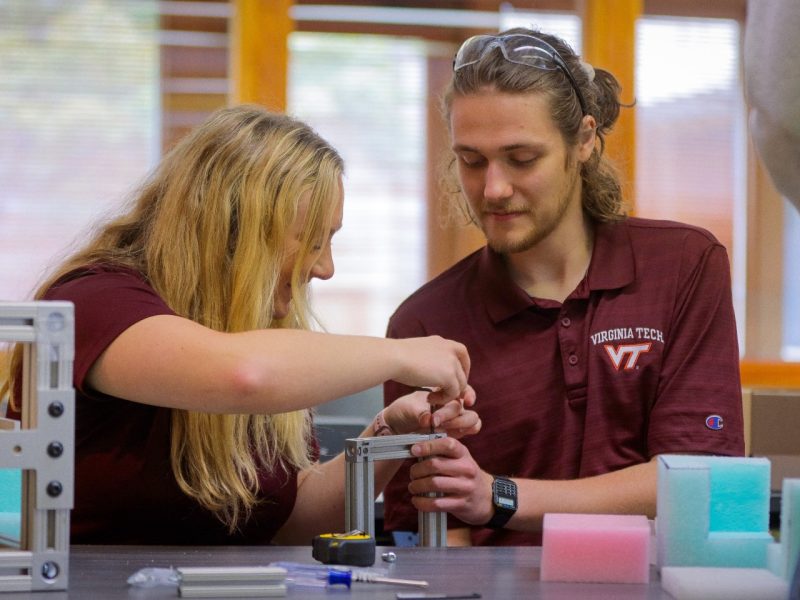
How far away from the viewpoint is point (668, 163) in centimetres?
377

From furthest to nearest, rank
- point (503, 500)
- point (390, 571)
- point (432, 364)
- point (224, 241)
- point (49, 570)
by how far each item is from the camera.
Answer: point (503, 500), point (224, 241), point (432, 364), point (390, 571), point (49, 570)

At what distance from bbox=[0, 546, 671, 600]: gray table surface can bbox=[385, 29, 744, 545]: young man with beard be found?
445 millimetres

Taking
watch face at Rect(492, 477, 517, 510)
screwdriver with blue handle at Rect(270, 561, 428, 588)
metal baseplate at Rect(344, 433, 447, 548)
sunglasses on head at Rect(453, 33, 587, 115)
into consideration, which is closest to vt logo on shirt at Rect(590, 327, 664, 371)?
watch face at Rect(492, 477, 517, 510)

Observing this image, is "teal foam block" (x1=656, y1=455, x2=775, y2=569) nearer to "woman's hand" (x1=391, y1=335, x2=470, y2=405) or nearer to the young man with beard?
"woman's hand" (x1=391, y1=335, x2=470, y2=405)

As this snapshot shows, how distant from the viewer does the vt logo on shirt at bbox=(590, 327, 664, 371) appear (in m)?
1.82

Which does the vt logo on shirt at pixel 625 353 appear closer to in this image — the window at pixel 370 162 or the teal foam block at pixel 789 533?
the teal foam block at pixel 789 533

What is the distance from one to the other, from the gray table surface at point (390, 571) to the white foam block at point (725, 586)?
0.09 ft

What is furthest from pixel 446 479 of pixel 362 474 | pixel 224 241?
pixel 224 241

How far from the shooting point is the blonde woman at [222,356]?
1.19 meters

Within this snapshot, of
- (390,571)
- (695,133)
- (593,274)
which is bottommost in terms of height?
(390,571)

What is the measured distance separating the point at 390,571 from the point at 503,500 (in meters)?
0.51

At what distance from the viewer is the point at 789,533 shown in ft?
3.41

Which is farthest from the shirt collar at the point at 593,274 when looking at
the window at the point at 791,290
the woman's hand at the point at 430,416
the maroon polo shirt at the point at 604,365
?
the window at the point at 791,290

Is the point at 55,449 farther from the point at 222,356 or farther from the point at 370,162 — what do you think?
the point at 370,162
